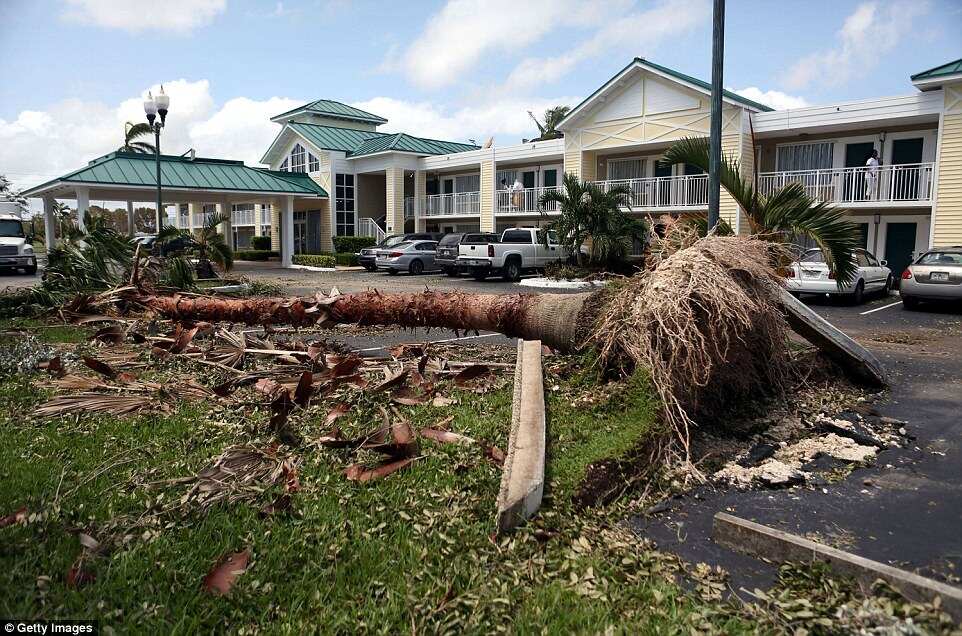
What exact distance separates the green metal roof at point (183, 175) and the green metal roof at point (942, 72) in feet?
86.6

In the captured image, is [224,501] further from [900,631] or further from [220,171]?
[220,171]

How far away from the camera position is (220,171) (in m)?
32.3

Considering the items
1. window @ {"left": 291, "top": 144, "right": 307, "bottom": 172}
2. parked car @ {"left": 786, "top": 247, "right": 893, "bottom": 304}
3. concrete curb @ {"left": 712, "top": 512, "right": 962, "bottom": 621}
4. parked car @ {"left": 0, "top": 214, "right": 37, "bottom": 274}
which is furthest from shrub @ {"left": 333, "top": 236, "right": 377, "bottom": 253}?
concrete curb @ {"left": 712, "top": 512, "right": 962, "bottom": 621}

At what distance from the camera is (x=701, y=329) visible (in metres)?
5.69

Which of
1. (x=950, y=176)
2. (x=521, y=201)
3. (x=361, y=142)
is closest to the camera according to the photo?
(x=950, y=176)

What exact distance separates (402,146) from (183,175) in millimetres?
10599

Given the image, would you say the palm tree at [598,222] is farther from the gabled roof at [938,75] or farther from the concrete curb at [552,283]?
the gabled roof at [938,75]

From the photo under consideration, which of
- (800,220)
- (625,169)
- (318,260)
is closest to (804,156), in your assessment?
(625,169)

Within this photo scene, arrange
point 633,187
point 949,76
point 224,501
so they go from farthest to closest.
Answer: point 633,187
point 949,76
point 224,501

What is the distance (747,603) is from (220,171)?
33411 millimetres

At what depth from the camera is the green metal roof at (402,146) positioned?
3450cm

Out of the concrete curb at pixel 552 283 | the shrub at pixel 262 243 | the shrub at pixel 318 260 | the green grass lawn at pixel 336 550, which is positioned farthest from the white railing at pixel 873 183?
the shrub at pixel 262 243

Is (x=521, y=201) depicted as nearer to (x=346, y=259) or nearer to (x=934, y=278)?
(x=346, y=259)

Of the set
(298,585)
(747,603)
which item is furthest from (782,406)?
(298,585)
